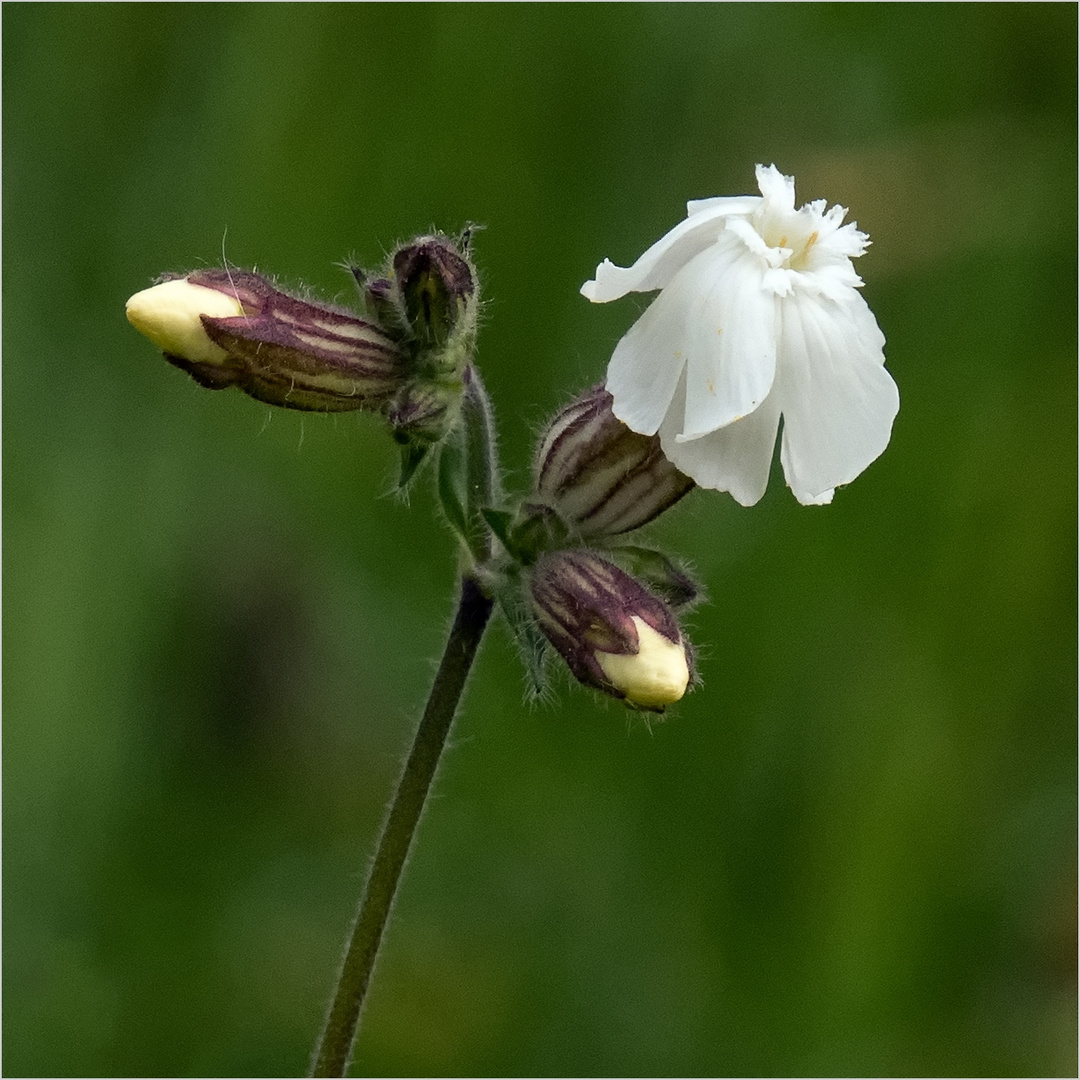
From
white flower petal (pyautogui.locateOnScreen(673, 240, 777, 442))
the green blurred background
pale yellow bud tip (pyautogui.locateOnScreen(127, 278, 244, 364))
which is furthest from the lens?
the green blurred background

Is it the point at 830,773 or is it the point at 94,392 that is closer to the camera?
the point at 830,773

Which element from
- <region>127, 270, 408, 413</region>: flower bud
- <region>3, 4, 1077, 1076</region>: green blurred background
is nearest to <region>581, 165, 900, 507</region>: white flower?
<region>127, 270, 408, 413</region>: flower bud

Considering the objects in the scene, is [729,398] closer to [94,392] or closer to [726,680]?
[726,680]

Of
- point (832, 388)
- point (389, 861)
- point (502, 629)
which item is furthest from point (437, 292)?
point (502, 629)

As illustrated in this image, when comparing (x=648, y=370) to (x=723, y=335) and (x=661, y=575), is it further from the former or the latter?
(x=661, y=575)

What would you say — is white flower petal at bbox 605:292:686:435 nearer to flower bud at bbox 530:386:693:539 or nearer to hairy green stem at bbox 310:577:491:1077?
flower bud at bbox 530:386:693:539

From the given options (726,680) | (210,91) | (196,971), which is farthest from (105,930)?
(210,91)
